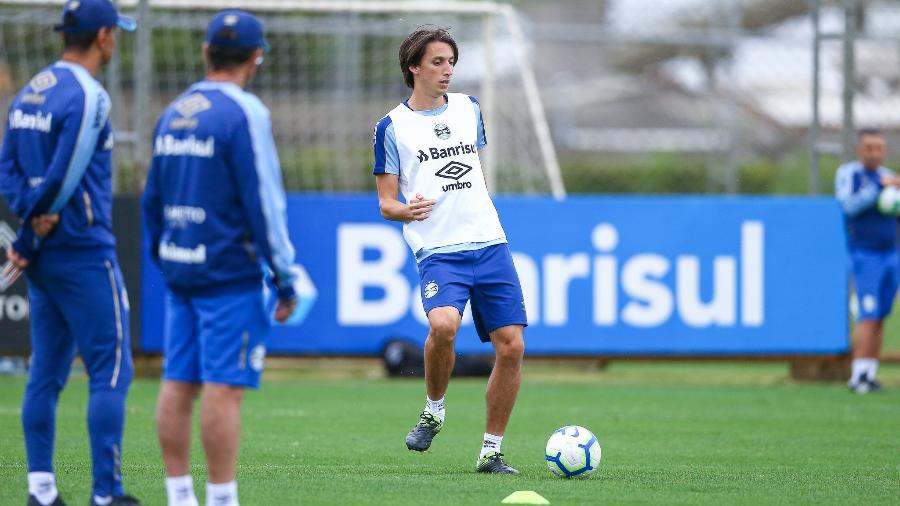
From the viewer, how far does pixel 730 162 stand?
58.6ft

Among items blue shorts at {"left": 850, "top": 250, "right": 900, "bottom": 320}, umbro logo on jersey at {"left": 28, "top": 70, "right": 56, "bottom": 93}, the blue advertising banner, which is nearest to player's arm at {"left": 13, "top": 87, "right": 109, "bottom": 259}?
umbro logo on jersey at {"left": 28, "top": 70, "right": 56, "bottom": 93}

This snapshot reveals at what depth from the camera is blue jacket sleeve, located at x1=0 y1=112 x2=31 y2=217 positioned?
19.6ft

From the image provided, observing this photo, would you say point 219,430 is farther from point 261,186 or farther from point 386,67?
point 386,67

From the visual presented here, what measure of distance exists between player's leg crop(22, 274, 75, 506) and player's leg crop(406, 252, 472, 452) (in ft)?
6.95

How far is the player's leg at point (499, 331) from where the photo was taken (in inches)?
301

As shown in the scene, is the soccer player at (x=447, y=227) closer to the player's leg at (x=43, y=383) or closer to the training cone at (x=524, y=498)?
the training cone at (x=524, y=498)

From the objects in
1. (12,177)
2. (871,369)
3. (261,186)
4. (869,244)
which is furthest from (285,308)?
(869,244)

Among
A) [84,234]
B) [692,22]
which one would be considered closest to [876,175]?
[84,234]

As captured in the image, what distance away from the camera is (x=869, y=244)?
45.2ft

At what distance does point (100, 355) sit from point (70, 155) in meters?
0.82

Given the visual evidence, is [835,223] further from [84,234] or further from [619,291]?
[84,234]

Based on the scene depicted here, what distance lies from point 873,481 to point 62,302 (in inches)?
163

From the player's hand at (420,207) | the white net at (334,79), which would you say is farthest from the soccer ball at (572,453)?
the white net at (334,79)

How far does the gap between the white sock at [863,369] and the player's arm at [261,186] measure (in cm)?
920
